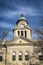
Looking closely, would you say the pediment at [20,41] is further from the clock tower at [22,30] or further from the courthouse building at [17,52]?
the clock tower at [22,30]

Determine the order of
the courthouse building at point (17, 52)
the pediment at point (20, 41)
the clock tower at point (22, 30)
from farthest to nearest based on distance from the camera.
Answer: the clock tower at point (22, 30), the pediment at point (20, 41), the courthouse building at point (17, 52)

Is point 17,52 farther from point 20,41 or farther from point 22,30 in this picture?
point 22,30

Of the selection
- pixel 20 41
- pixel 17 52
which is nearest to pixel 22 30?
pixel 20 41

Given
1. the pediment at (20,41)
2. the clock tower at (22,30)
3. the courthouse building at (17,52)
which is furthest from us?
the clock tower at (22,30)

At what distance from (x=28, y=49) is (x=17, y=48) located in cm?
222

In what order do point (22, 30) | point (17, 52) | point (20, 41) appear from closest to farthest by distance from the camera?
point (17, 52), point (20, 41), point (22, 30)

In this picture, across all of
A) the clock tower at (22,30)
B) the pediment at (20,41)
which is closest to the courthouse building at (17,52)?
the pediment at (20,41)

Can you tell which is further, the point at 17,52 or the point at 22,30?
the point at 22,30

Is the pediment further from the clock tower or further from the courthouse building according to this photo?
the clock tower

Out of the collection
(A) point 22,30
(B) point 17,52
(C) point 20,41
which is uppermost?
(A) point 22,30

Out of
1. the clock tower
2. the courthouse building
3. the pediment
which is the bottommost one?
the courthouse building

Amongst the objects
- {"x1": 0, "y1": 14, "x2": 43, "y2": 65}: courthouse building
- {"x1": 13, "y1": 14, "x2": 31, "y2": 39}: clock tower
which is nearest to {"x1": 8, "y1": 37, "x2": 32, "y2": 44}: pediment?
{"x1": 0, "y1": 14, "x2": 43, "y2": 65}: courthouse building

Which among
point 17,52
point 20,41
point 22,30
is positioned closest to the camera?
point 17,52

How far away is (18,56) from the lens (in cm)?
4772
